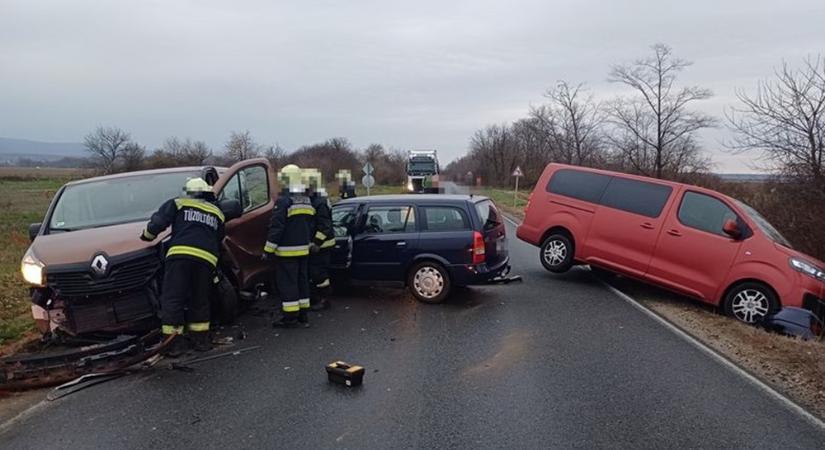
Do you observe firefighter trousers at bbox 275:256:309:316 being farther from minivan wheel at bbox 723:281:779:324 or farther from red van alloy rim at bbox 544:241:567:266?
minivan wheel at bbox 723:281:779:324

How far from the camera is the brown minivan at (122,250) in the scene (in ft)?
19.0

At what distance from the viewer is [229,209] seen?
21.7 ft

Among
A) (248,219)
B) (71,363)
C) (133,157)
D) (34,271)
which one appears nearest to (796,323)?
(248,219)

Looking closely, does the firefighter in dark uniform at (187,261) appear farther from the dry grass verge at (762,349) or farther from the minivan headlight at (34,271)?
the dry grass verge at (762,349)

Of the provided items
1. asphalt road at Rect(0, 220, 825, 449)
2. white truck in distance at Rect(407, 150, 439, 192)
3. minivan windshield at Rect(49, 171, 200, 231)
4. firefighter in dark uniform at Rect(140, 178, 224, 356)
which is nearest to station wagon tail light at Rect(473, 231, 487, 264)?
asphalt road at Rect(0, 220, 825, 449)

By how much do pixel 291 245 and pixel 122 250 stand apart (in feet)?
6.24

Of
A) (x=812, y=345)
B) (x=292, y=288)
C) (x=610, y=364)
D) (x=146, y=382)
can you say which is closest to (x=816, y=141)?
(x=812, y=345)

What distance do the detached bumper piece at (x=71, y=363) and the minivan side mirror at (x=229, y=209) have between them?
5.31 ft

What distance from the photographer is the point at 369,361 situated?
5.83 metres

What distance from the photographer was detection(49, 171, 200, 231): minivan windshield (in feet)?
22.0

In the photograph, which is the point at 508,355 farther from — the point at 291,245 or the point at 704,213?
the point at 704,213

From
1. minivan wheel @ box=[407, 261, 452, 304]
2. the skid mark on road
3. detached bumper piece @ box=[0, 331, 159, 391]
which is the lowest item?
the skid mark on road

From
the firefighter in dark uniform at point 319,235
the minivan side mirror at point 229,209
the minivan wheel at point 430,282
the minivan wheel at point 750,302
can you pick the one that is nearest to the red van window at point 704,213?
the minivan wheel at point 750,302

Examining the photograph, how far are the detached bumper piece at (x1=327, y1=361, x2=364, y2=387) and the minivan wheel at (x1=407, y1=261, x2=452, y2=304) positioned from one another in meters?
3.29
